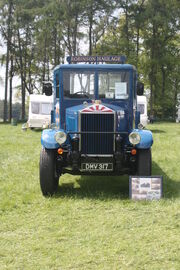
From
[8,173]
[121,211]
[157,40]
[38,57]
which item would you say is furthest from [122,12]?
[121,211]

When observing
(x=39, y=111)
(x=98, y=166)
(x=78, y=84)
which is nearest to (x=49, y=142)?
(x=98, y=166)

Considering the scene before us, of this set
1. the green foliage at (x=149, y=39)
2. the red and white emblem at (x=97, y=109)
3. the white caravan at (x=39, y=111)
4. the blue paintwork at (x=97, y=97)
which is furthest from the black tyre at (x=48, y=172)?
the green foliage at (x=149, y=39)

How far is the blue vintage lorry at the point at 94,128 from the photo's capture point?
279 inches

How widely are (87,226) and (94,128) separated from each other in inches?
86.4

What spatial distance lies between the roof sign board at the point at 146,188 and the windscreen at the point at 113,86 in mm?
1926

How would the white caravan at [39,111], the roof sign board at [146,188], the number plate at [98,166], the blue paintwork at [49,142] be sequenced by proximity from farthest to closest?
1. the white caravan at [39,111]
2. the blue paintwork at [49,142]
3. the number plate at [98,166]
4. the roof sign board at [146,188]

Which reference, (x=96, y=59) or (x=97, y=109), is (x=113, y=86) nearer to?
(x=96, y=59)

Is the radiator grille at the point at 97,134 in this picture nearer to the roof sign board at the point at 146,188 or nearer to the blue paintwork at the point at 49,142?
the blue paintwork at the point at 49,142

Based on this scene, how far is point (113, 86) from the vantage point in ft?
25.8

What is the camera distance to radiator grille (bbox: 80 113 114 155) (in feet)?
23.4

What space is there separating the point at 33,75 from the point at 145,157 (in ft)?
125

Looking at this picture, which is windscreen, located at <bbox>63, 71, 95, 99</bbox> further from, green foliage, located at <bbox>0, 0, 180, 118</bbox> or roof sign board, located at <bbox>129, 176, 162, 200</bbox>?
green foliage, located at <bbox>0, 0, 180, 118</bbox>

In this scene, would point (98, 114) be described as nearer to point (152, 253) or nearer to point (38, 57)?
point (152, 253)

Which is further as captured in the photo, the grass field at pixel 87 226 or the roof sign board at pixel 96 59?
the roof sign board at pixel 96 59
